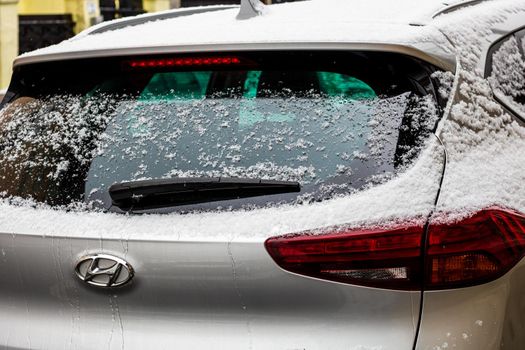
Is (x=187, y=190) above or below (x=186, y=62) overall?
Answer: below

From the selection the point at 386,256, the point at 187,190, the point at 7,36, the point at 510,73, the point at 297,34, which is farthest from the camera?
the point at 7,36

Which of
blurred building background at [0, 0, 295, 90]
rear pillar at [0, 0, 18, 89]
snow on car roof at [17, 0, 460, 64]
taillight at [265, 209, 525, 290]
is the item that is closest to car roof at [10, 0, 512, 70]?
snow on car roof at [17, 0, 460, 64]

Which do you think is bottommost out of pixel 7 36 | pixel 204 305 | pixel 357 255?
pixel 7 36

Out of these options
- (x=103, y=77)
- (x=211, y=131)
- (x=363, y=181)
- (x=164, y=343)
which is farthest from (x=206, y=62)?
(x=164, y=343)

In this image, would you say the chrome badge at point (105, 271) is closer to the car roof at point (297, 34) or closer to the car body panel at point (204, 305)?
the car body panel at point (204, 305)

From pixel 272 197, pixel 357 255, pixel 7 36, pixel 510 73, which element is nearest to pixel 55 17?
pixel 7 36

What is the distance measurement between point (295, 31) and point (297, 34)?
0.04 meters

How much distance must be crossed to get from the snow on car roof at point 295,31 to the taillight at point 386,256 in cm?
50

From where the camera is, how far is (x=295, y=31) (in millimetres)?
2244

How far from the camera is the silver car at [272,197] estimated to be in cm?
195

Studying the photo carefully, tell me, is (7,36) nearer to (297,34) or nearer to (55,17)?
(55,17)

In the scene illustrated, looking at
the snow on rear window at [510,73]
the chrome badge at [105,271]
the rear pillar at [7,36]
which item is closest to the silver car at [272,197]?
the chrome badge at [105,271]

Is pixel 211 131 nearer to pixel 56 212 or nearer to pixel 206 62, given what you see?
pixel 206 62

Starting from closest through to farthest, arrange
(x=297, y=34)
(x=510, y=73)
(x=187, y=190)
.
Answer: (x=187, y=190) < (x=297, y=34) < (x=510, y=73)
